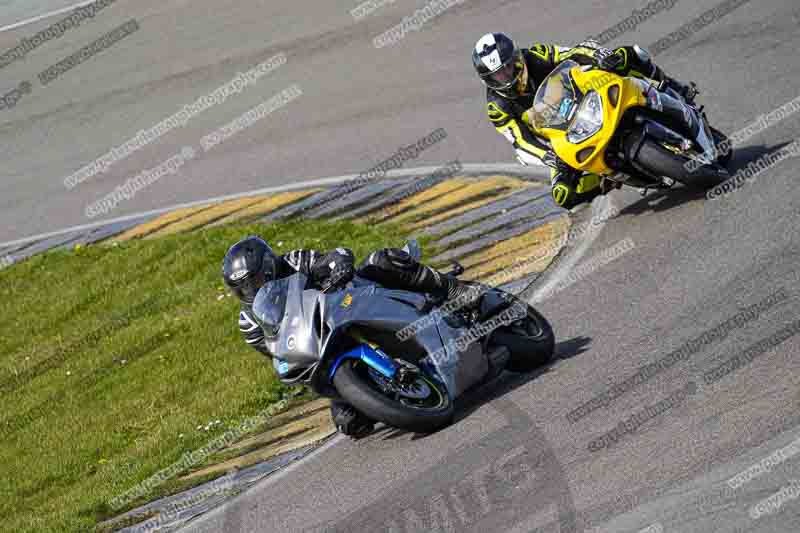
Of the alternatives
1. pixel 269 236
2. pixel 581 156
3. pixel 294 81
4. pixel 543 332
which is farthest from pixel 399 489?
pixel 294 81

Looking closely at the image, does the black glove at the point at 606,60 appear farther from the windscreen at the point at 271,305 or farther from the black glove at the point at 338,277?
the windscreen at the point at 271,305

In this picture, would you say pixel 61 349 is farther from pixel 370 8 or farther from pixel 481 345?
pixel 370 8

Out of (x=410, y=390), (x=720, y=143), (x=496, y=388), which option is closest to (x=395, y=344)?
(x=410, y=390)

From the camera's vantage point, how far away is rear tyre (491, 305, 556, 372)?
8.02 m

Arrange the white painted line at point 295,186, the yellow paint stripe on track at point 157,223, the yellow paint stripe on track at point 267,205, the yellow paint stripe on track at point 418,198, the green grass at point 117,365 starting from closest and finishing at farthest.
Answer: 1. the green grass at point 117,365
2. the white painted line at point 295,186
3. the yellow paint stripe on track at point 418,198
4. the yellow paint stripe on track at point 267,205
5. the yellow paint stripe on track at point 157,223

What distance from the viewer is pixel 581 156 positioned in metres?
9.79

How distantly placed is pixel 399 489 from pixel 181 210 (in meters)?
8.81

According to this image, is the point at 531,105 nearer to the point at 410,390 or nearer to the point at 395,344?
the point at 395,344

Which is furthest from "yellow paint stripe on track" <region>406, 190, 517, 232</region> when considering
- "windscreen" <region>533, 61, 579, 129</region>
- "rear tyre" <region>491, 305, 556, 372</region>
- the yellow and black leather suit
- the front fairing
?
"rear tyre" <region>491, 305, 556, 372</region>

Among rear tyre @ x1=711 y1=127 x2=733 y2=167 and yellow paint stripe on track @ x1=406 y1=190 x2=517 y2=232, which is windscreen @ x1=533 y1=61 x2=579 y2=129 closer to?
rear tyre @ x1=711 y1=127 x2=733 y2=167

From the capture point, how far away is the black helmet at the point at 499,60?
33.5 ft

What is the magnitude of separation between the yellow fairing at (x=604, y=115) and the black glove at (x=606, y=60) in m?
0.21

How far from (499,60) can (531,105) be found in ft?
2.47

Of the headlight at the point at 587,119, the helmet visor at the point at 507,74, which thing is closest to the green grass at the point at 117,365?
the helmet visor at the point at 507,74
